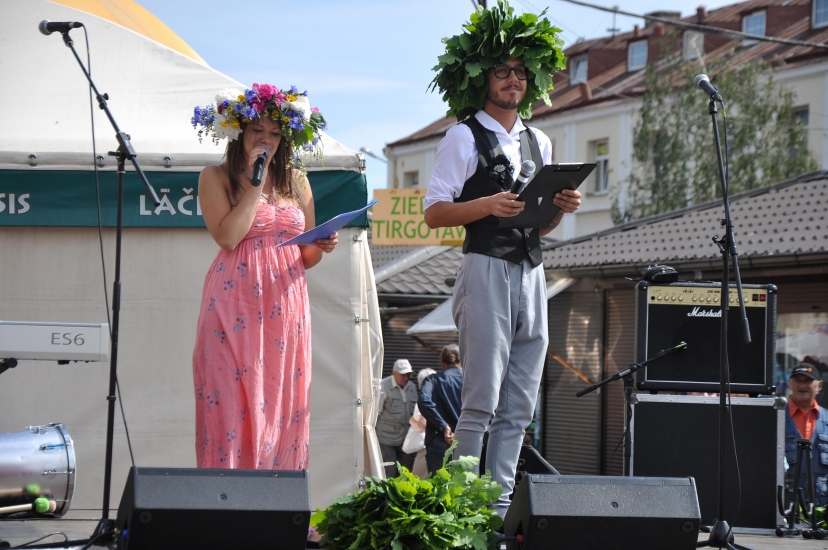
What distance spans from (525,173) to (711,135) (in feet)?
71.0

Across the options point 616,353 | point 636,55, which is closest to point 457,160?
point 616,353

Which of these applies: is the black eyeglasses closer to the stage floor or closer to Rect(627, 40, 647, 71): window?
the stage floor

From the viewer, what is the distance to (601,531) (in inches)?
139

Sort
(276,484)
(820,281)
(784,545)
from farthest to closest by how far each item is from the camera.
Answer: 1. (820,281)
2. (784,545)
3. (276,484)

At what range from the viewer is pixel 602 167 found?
34031 millimetres

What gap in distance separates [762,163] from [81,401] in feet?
69.2

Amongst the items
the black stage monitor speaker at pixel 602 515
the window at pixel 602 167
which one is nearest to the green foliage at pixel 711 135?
the window at pixel 602 167

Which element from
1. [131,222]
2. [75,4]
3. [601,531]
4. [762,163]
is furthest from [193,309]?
[762,163]

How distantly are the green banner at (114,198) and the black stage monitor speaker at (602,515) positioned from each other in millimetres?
2697

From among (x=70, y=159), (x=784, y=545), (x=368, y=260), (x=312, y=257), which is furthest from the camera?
(x=368, y=260)

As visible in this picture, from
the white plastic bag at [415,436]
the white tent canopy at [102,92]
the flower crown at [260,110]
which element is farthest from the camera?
the white plastic bag at [415,436]

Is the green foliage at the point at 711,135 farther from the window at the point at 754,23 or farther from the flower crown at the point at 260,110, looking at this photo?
the flower crown at the point at 260,110

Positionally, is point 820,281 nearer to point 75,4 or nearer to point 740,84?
point 75,4

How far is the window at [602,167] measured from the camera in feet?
110
